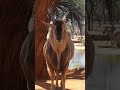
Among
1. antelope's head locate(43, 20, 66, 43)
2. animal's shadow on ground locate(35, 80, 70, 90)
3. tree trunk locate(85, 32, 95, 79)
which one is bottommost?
animal's shadow on ground locate(35, 80, 70, 90)

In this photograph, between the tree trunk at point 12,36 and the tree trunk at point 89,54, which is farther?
the tree trunk at point 12,36

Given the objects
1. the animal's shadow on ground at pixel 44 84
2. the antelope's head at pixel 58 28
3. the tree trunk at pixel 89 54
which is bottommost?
the animal's shadow on ground at pixel 44 84

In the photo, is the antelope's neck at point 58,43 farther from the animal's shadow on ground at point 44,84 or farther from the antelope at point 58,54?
the animal's shadow on ground at point 44,84

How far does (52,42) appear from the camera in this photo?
2.26 m

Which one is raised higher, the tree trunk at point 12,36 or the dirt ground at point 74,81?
the tree trunk at point 12,36

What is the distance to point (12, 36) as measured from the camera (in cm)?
242

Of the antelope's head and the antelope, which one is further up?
the antelope's head

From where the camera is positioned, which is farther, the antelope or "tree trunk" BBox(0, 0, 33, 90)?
"tree trunk" BBox(0, 0, 33, 90)

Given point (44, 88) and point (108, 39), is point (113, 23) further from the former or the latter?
point (44, 88)

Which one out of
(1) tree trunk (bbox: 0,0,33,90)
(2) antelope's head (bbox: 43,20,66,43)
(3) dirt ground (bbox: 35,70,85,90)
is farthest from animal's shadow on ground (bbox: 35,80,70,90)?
(2) antelope's head (bbox: 43,20,66,43)

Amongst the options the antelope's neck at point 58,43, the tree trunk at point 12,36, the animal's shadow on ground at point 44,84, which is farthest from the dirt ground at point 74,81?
the tree trunk at point 12,36

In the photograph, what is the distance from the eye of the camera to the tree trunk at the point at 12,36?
2.40 metres

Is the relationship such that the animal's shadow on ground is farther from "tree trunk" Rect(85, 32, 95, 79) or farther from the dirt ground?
"tree trunk" Rect(85, 32, 95, 79)

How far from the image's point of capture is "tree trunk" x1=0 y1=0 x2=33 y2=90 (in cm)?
240
